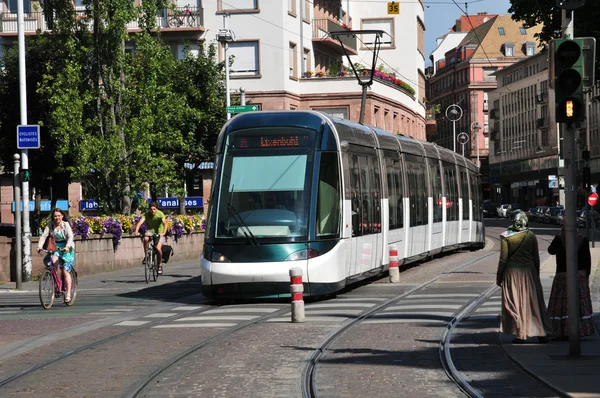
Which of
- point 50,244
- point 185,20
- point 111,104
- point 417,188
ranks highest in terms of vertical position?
point 185,20

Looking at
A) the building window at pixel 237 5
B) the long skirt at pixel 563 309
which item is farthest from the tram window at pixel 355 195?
the building window at pixel 237 5

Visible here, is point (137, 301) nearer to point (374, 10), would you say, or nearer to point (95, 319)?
point (95, 319)

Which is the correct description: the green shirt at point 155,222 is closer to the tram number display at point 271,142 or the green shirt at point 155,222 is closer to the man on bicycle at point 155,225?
the man on bicycle at point 155,225

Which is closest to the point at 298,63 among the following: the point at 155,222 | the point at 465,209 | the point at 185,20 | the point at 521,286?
the point at 185,20

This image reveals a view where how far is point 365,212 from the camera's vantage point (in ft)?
75.9

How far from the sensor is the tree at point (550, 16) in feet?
132

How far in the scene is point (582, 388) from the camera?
10.4 meters

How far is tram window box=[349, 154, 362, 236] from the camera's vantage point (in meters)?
22.0

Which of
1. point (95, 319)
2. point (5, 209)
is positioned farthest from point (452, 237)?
point (5, 209)

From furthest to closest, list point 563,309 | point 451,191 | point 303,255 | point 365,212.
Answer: point 451,191
point 365,212
point 303,255
point 563,309

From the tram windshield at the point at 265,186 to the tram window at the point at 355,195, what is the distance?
5.33 ft

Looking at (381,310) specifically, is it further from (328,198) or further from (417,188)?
(417,188)

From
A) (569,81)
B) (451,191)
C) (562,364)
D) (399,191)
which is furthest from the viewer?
(451,191)

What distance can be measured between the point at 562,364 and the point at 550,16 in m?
31.3
